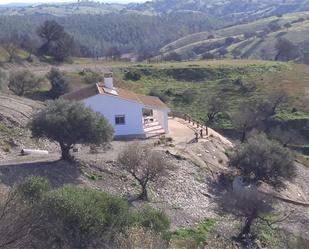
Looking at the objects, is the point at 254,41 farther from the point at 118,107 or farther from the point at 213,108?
the point at 118,107

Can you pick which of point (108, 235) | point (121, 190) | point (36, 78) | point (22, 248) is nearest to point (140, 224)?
point (108, 235)

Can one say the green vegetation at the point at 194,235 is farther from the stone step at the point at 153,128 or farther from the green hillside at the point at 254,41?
the green hillside at the point at 254,41

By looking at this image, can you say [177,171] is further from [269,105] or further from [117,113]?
[269,105]

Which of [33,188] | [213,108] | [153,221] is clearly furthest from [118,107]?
[213,108]

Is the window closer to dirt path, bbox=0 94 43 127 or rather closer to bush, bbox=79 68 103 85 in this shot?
dirt path, bbox=0 94 43 127

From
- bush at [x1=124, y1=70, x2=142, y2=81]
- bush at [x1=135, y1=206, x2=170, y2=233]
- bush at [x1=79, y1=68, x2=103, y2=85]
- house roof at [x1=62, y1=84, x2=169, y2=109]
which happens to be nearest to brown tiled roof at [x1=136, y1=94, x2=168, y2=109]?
house roof at [x1=62, y1=84, x2=169, y2=109]

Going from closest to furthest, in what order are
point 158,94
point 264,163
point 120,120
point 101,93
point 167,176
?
point 167,176 < point 264,163 < point 101,93 < point 120,120 < point 158,94
